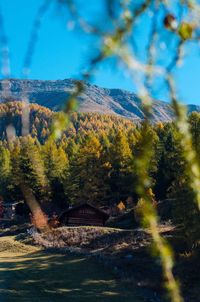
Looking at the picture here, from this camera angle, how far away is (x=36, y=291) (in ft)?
76.1

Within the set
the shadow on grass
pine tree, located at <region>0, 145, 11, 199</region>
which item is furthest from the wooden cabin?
pine tree, located at <region>0, 145, 11, 199</region>

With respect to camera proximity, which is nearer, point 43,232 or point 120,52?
point 120,52

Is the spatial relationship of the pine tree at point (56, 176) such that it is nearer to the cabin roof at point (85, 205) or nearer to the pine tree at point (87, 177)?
the pine tree at point (87, 177)

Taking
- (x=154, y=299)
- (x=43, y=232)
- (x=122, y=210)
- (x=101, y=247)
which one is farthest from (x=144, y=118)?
(x=122, y=210)

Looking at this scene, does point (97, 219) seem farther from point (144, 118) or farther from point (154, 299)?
point (144, 118)

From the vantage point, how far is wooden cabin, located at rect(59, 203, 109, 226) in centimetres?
4903

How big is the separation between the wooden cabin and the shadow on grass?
47.4ft

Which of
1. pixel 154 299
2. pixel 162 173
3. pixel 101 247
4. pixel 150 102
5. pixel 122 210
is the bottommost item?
pixel 150 102

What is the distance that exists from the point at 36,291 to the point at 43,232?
23211 mm

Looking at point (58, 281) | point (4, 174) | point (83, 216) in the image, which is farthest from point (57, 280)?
point (4, 174)

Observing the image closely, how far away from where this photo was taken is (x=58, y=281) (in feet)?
84.4

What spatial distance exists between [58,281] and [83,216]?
24.1 meters

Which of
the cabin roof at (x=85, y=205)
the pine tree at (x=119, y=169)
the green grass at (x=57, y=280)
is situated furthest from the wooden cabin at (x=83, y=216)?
the green grass at (x=57, y=280)

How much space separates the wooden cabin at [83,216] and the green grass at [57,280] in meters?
13.2
